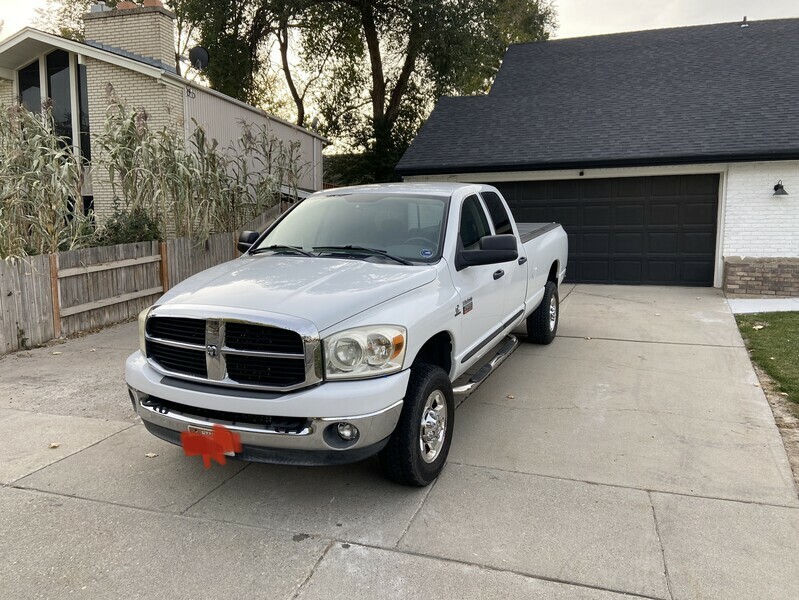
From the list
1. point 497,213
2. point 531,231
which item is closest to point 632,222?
point 531,231

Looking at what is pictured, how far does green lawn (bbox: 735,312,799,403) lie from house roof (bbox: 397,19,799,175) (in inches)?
147

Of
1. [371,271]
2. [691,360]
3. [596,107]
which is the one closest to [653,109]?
[596,107]

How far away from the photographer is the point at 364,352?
10.6 feet

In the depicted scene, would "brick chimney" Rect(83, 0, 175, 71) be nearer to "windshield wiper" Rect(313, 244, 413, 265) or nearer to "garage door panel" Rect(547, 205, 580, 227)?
"garage door panel" Rect(547, 205, 580, 227)

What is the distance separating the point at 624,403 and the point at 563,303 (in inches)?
205

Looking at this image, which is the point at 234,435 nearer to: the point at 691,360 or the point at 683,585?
the point at 683,585

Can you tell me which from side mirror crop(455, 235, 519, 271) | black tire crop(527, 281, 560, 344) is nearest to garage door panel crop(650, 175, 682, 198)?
black tire crop(527, 281, 560, 344)

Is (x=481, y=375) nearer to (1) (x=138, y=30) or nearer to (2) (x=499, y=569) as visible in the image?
(2) (x=499, y=569)

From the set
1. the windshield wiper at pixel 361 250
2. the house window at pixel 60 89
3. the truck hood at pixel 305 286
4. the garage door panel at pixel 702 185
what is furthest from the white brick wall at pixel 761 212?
the house window at pixel 60 89

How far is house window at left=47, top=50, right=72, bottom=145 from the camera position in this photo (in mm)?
13484

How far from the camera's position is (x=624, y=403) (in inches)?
209

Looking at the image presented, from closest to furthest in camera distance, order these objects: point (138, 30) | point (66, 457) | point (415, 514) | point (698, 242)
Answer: point (415, 514) → point (66, 457) → point (698, 242) → point (138, 30)

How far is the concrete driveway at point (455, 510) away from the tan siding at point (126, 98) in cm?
761

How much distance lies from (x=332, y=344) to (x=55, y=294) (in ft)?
18.9
